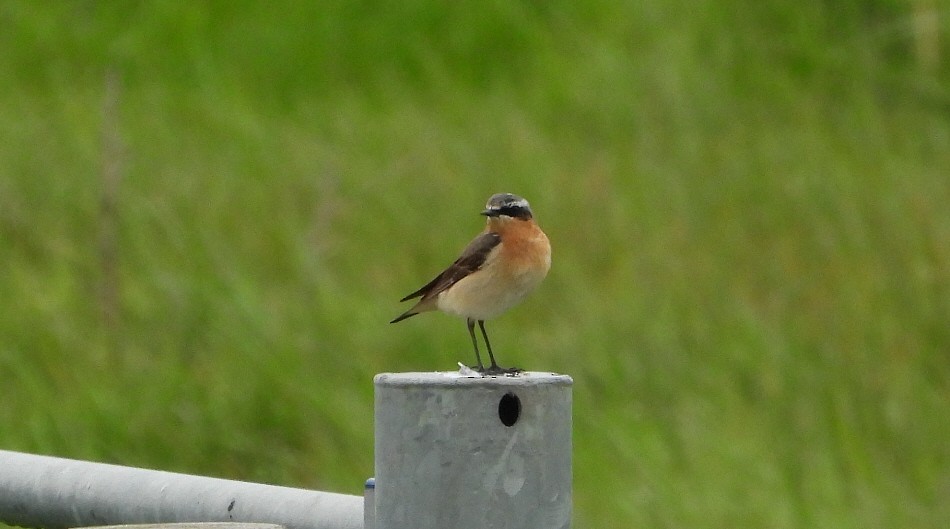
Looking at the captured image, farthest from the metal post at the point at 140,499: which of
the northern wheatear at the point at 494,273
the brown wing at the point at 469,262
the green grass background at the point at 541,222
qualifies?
the green grass background at the point at 541,222

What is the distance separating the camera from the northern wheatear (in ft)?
14.7

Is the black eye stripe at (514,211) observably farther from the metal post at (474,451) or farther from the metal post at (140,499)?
the metal post at (474,451)

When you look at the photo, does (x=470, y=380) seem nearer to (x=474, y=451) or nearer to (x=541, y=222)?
(x=474, y=451)

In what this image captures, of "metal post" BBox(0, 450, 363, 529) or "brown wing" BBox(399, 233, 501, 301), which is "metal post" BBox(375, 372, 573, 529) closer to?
"metal post" BBox(0, 450, 363, 529)

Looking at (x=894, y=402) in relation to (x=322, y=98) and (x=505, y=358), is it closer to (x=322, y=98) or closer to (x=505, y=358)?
(x=505, y=358)

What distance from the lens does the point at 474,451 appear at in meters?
2.32

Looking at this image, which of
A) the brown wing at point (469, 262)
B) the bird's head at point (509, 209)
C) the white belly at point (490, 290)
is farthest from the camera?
the bird's head at point (509, 209)

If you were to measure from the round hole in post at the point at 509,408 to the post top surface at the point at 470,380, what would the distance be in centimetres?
2

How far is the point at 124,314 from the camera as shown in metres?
8.23

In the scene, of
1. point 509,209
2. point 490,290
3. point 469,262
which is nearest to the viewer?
point 490,290

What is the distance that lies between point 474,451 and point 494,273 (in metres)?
2.17

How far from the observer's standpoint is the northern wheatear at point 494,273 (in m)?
4.48

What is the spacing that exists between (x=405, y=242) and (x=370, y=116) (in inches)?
93.6

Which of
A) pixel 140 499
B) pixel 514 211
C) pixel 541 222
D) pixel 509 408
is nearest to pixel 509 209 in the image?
pixel 514 211
